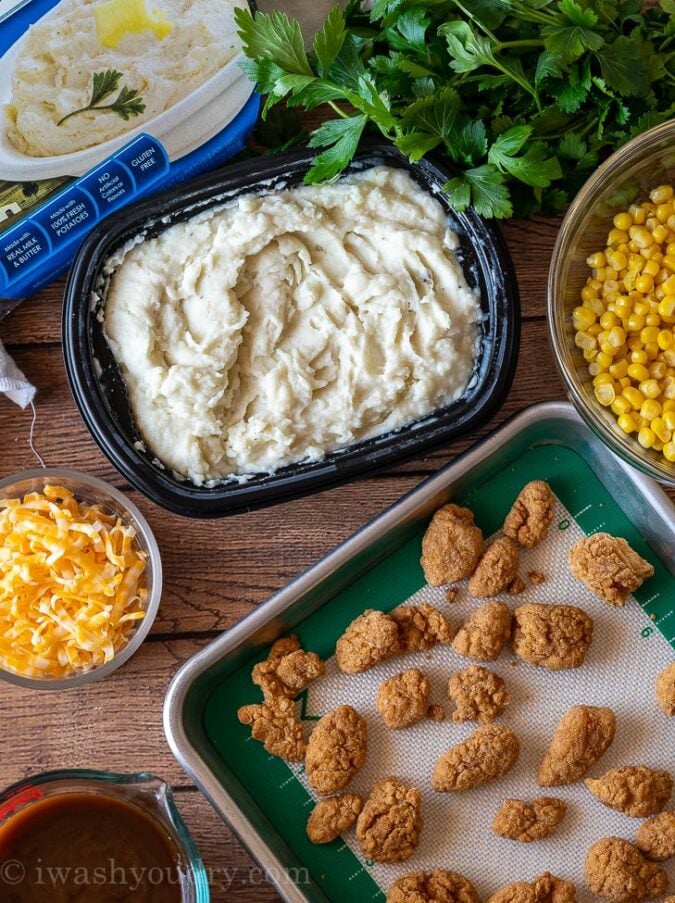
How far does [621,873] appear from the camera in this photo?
2006mm

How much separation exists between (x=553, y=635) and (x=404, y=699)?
0.35 metres

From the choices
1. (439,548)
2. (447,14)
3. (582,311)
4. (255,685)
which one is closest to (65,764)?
(255,685)

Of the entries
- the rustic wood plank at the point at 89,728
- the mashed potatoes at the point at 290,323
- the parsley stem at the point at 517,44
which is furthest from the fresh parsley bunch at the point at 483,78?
the rustic wood plank at the point at 89,728

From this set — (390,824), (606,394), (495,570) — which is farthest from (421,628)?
(606,394)

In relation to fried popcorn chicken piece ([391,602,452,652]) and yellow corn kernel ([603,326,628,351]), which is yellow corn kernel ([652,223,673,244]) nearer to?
yellow corn kernel ([603,326,628,351])

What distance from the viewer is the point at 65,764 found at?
2.14 meters

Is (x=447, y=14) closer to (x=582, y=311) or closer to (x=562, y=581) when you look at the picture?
(x=582, y=311)

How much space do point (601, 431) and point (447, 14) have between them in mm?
913

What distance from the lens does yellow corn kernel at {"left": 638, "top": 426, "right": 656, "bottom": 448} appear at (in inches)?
79.0

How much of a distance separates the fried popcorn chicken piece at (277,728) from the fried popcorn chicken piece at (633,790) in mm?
644

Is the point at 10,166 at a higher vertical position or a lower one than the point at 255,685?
higher

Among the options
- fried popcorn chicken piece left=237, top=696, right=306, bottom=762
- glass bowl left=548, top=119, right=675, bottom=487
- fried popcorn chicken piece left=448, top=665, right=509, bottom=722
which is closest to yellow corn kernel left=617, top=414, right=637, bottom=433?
glass bowl left=548, top=119, right=675, bottom=487

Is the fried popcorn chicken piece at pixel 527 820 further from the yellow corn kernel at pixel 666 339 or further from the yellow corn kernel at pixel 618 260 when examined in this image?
the yellow corn kernel at pixel 618 260

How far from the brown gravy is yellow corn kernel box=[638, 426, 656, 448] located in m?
1.28
